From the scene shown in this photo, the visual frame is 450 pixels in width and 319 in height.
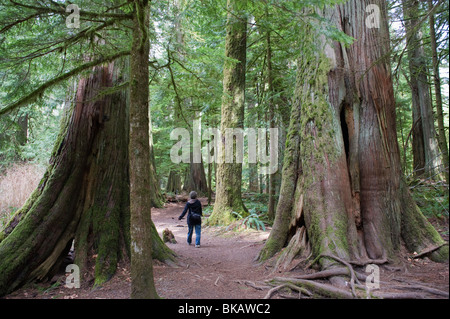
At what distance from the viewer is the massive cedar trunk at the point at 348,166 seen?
4.32 metres

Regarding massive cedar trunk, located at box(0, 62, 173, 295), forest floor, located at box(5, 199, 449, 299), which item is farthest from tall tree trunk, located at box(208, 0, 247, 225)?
massive cedar trunk, located at box(0, 62, 173, 295)

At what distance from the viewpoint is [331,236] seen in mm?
4230

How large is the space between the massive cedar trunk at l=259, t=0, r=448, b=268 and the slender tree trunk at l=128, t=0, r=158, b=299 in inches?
97.8

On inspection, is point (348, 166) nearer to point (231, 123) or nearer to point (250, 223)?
point (250, 223)

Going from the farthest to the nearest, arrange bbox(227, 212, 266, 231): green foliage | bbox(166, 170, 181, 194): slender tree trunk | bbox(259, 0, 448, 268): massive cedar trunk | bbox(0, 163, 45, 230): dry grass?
bbox(166, 170, 181, 194): slender tree trunk → bbox(227, 212, 266, 231): green foliage → bbox(0, 163, 45, 230): dry grass → bbox(259, 0, 448, 268): massive cedar trunk

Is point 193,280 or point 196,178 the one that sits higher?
point 196,178

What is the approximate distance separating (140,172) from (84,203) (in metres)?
2.59

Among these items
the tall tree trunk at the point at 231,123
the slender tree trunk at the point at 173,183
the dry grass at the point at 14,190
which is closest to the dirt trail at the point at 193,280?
the tall tree trunk at the point at 231,123

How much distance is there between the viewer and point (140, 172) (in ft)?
10.8

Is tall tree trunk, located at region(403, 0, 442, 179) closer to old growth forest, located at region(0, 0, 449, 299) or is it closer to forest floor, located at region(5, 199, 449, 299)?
old growth forest, located at region(0, 0, 449, 299)

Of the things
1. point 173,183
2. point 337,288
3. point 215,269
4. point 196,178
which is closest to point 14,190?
point 215,269

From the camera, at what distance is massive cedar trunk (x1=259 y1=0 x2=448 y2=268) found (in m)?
4.32

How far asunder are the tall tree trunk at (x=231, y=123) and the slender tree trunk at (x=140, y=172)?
6531 mm
